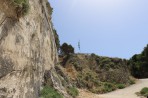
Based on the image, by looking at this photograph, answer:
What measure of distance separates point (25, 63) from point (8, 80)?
1.55m

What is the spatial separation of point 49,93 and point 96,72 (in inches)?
759

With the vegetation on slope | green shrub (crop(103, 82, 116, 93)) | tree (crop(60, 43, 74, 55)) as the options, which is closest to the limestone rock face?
green shrub (crop(103, 82, 116, 93))

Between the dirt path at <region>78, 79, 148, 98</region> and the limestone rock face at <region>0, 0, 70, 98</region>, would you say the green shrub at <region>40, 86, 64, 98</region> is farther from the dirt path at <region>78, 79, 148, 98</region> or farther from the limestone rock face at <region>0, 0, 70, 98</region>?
the dirt path at <region>78, 79, 148, 98</region>

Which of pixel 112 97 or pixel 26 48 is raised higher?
pixel 26 48

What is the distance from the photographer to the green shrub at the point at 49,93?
15.0m

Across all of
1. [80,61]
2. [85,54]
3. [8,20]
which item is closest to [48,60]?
[8,20]

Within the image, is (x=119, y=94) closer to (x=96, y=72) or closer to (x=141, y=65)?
(x=96, y=72)

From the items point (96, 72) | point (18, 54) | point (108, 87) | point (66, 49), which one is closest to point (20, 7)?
point (18, 54)

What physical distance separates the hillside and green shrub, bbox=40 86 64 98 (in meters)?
12.4

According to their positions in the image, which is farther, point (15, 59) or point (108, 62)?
point (108, 62)

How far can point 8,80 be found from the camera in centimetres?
945

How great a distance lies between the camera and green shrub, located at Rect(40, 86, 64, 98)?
15.0 metres

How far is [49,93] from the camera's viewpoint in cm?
1556

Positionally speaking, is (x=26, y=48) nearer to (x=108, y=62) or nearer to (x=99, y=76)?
(x=99, y=76)
